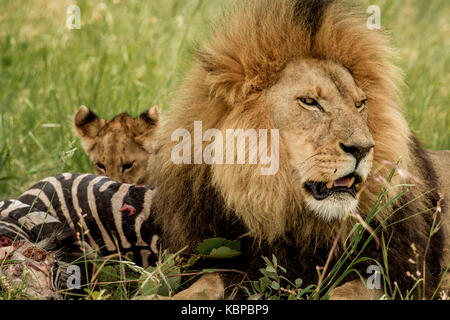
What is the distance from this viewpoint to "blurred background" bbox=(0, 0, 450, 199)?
207 inches

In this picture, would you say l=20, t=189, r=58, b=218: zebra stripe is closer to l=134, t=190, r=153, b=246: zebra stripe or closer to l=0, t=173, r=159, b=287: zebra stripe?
l=0, t=173, r=159, b=287: zebra stripe

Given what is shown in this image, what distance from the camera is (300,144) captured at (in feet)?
9.09

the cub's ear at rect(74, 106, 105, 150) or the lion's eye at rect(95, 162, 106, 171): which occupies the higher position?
the cub's ear at rect(74, 106, 105, 150)

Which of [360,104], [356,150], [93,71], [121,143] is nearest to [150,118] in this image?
[121,143]

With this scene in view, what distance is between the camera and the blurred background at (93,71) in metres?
5.25

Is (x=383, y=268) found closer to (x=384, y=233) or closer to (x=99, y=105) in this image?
(x=384, y=233)

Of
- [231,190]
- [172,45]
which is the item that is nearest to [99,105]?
[172,45]

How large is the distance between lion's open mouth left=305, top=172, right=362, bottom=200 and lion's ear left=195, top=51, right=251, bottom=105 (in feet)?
1.47

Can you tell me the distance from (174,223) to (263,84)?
711 millimetres

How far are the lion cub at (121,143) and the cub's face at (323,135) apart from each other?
5.34ft

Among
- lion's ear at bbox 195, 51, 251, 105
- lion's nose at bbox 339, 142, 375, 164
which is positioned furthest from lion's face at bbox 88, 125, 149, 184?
lion's nose at bbox 339, 142, 375, 164

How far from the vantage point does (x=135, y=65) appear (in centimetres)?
610

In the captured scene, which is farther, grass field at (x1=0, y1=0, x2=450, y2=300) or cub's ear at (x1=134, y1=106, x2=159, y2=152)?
grass field at (x1=0, y1=0, x2=450, y2=300)

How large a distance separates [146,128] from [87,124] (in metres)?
0.42
